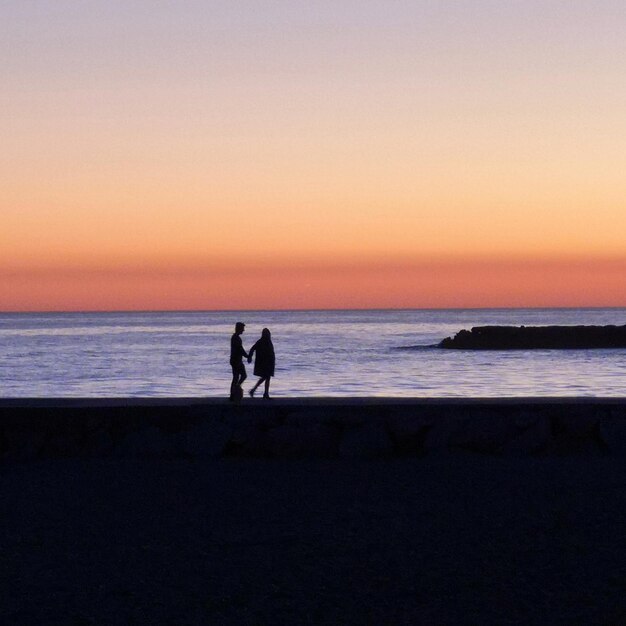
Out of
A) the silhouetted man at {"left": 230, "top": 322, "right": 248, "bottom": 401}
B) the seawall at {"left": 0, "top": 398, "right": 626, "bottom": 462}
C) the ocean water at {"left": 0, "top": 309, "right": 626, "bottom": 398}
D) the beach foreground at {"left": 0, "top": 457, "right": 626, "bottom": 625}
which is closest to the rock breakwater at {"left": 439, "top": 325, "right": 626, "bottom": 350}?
the ocean water at {"left": 0, "top": 309, "right": 626, "bottom": 398}

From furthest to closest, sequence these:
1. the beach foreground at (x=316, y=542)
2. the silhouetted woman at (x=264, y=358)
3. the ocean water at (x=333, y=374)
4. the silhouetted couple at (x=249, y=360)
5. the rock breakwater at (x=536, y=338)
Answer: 1. the rock breakwater at (x=536, y=338)
2. the ocean water at (x=333, y=374)
3. the silhouetted woman at (x=264, y=358)
4. the silhouetted couple at (x=249, y=360)
5. the beach foreground at (x=316, y=542)

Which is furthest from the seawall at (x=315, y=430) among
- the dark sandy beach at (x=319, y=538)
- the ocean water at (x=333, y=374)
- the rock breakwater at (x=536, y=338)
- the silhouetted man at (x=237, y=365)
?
the rock breakwater at (x=536, y=338)

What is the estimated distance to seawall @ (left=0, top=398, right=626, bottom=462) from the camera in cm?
1478

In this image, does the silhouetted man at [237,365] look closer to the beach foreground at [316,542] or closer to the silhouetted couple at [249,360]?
the silhouetted couple at [249,360]

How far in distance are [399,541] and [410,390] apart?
949 inches

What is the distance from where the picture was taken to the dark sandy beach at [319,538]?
736 centimetres

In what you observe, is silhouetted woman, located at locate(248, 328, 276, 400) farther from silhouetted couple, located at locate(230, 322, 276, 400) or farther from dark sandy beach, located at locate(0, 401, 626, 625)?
dark sandy beach, located at locate(0, 401, 626, 625)

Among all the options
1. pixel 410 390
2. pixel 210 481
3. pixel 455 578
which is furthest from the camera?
pixel 410 390

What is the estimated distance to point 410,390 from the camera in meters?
33.5

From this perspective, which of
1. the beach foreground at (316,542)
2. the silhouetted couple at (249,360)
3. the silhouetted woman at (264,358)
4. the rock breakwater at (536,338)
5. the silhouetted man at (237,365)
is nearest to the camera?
the beach foreground at (316,542)

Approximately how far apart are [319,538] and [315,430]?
5205 millimetres

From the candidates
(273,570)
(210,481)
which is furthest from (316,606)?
(210,481)

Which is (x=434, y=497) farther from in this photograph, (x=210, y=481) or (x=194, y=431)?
(x=194, y=431)

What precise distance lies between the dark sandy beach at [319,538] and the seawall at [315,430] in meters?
0.10
